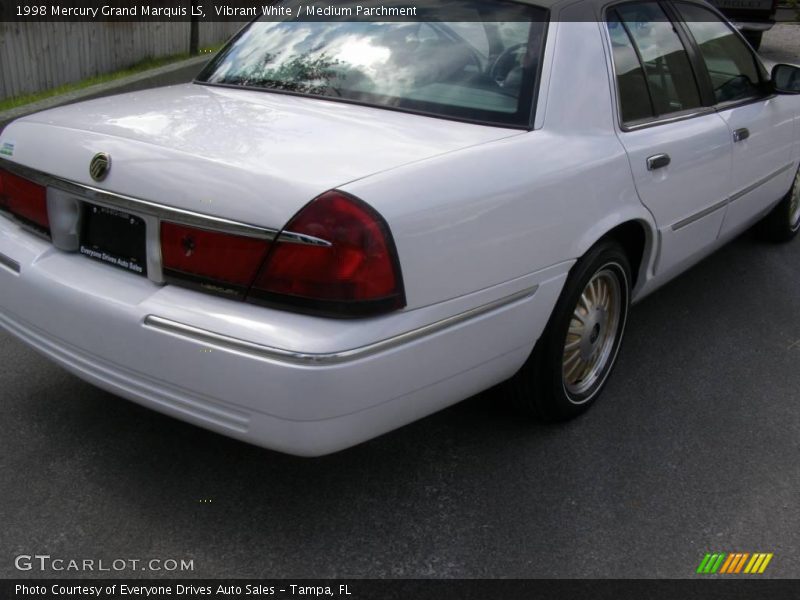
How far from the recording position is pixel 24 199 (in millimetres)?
2986

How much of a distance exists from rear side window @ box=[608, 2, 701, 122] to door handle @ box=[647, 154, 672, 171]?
17 cm

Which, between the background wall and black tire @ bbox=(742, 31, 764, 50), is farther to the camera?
black tire @ bbox=(742, 31, 764, 50)

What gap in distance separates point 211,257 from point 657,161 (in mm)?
1842

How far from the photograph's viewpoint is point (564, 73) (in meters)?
3.14

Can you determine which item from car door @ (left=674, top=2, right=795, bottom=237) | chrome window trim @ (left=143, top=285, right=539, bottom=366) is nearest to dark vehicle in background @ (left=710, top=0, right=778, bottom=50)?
car door @ (left=674, top=2, right=795, bottom=237)

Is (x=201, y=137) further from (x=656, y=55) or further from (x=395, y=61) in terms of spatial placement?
(x=656, y=55)

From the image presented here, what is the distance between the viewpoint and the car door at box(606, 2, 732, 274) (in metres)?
3.46

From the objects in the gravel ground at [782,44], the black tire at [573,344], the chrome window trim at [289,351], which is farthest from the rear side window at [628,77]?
the gravel ground at [782,44]

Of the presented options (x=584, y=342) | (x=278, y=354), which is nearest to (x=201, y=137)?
(x=278, y=354)

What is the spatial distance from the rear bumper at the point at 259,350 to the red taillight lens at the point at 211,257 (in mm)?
50
